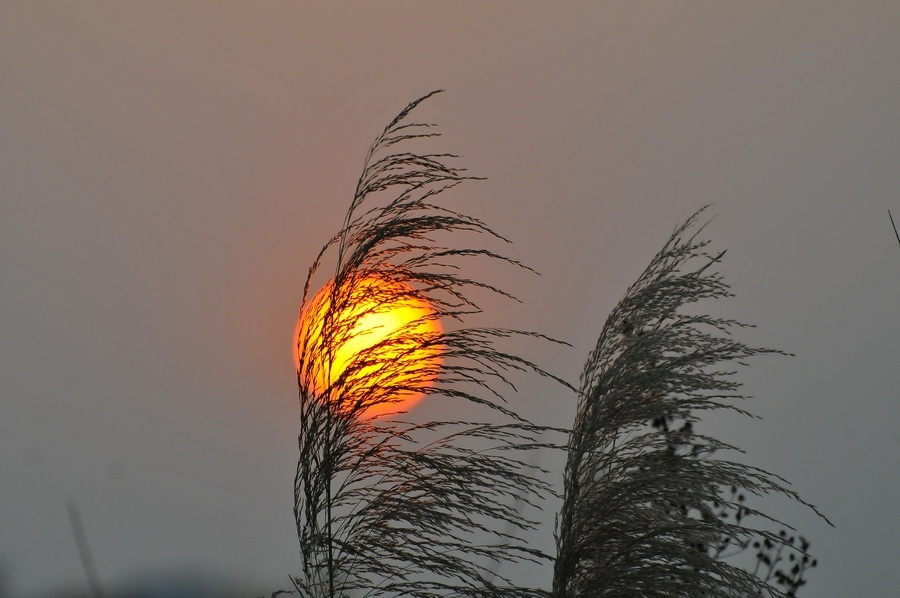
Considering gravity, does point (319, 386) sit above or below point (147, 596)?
below

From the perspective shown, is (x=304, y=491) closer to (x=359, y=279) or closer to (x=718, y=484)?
(x=359, y=279)

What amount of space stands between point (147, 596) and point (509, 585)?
25.9 ft

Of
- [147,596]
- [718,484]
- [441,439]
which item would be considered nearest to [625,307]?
[718,484]

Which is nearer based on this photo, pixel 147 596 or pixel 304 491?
pixel 304 491

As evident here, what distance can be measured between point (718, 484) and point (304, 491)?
142cm

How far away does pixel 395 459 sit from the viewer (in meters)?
3.08

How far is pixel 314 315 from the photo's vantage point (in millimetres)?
3049

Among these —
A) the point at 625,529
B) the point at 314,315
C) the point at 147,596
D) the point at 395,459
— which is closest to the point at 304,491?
the point at 395,459

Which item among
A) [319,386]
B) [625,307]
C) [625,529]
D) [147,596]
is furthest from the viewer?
[147,596]

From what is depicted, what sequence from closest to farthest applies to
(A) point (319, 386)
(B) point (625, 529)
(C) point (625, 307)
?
(A) point (319, 386), (B) point (625, 529), (C) point (625, 307)

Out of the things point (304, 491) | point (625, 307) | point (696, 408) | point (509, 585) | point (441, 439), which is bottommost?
point (509, 585)

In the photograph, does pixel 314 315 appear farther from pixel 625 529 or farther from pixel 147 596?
pixel 147 596

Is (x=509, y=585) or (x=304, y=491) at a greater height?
(x=304, y=491)

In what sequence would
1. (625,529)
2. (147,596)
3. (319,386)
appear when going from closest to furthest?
1. (319,386)
2. (625,529)
3. (147,596)
